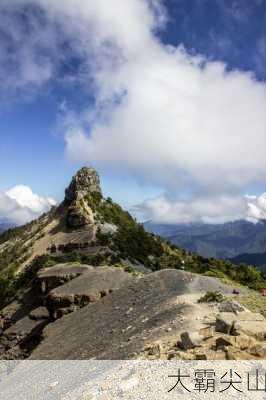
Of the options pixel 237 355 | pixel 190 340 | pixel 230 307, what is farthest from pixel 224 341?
pixel 230 307

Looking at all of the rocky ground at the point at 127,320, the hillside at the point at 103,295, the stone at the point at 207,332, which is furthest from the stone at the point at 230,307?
the stone at the point at 207,332

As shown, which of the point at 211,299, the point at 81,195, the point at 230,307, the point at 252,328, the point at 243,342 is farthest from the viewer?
the point at 81,195

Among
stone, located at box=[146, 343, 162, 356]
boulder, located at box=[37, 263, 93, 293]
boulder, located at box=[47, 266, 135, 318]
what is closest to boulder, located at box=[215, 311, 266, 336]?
stone, located at box=[146, 343, 162, 356]

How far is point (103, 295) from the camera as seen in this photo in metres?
50.1

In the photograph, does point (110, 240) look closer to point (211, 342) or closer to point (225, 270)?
point (225, 270)

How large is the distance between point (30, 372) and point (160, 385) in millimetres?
19574

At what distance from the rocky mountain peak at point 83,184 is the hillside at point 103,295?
11050 millimetres

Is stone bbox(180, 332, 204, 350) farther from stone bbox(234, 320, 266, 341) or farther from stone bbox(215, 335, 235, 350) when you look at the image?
stone bbox(234, 320, 266, 341)

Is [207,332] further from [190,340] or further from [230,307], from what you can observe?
[230,307]

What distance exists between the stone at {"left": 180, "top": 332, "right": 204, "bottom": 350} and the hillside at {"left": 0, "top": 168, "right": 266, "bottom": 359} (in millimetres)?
726

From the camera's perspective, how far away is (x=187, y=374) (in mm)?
17953

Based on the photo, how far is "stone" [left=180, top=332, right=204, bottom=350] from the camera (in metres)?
20.9

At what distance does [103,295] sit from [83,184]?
7991 centimetres

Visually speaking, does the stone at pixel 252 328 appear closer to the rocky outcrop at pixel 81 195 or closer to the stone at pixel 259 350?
the stone at pixel 259 350
